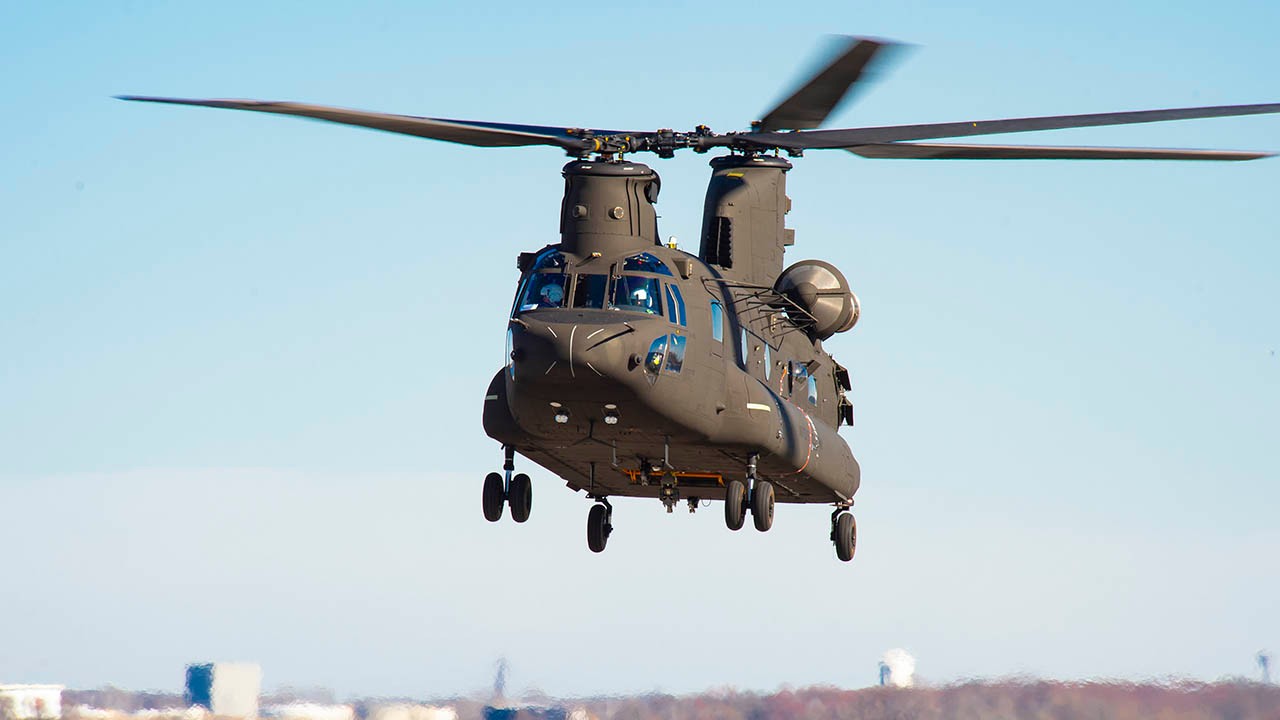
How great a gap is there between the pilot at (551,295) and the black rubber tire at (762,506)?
436 centimetres

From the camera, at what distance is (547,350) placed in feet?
84.2

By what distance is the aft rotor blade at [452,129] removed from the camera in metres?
27.0

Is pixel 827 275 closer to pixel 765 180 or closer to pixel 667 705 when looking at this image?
pixel 765 180

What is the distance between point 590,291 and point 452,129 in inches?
148

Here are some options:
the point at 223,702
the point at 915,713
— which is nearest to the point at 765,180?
the point at 915,713

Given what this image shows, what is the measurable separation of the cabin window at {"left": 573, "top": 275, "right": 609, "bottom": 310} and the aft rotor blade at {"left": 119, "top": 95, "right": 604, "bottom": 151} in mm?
2848

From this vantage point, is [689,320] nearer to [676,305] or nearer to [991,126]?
[676,305]

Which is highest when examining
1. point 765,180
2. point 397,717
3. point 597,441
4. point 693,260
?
point 765,180

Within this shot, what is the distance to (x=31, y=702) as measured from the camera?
40.4m

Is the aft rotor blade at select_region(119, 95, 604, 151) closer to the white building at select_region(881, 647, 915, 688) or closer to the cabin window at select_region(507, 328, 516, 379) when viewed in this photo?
the cabin window at select_region(507, 328, 516, 379)

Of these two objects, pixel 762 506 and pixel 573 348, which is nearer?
pixel 573 348

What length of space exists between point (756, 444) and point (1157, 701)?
45.5 ft

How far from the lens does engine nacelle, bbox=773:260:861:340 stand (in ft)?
99.7

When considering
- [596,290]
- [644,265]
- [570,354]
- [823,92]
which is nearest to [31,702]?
[596,290]
